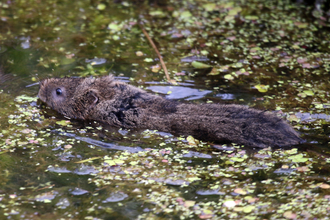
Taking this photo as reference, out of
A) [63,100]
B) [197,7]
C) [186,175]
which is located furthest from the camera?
[197,7]

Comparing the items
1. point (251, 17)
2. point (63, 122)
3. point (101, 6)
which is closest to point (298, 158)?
point (63, 122)

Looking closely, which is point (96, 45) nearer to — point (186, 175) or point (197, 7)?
point (197, 7)

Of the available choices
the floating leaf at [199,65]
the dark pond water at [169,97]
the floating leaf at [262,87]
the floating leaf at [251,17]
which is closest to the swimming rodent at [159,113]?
the dark pond water at [169,97]

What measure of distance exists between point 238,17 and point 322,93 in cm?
421

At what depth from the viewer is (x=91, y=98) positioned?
724 cm

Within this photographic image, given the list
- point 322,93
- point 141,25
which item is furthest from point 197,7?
point 322,93

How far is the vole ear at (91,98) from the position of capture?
7195mm

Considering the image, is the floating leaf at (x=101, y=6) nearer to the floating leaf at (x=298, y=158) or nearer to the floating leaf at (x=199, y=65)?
the floating leaf at (x=199, y=65)

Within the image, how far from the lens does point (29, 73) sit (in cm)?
848

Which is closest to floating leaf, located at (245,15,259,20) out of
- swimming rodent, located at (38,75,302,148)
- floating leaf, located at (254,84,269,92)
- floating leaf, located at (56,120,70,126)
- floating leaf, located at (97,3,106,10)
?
floating leaf, located at (254,84,269,92)

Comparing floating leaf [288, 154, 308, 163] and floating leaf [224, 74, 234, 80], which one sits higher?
floating leaf [224, 74, 234, 80]

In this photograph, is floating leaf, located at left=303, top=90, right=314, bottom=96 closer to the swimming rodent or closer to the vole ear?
the swimming rodent

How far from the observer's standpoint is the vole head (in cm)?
746

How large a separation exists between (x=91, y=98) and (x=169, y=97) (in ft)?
5.28
